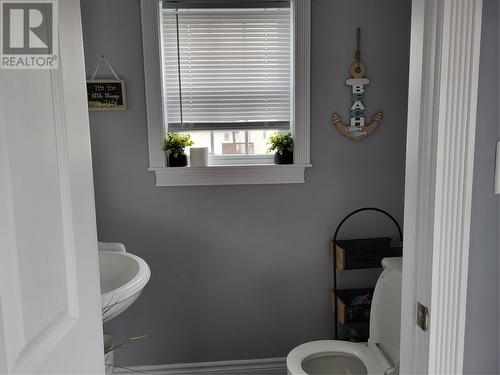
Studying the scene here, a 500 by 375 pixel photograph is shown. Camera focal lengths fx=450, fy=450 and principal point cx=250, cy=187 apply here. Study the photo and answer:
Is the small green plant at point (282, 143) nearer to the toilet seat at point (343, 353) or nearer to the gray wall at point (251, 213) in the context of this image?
the gray wall at point (251, 213)

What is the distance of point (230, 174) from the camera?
2.33 meters

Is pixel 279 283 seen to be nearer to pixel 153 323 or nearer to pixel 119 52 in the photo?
pixel 153 323

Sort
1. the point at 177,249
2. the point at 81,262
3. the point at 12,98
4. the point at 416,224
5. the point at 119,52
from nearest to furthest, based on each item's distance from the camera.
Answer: the point at 12,98 → the point at 81,262 → the point at 416,224 → the point at 119,52 → the point at 177,249

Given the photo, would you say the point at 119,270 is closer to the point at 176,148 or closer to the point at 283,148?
the point at 176,148

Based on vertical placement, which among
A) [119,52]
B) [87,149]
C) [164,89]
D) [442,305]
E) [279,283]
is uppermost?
[119,52]

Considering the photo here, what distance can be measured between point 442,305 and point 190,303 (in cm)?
169

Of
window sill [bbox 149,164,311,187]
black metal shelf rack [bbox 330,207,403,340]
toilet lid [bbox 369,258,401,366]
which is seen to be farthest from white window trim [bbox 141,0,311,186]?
toilet lid [bbox 369,258,401,366]

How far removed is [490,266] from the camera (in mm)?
973

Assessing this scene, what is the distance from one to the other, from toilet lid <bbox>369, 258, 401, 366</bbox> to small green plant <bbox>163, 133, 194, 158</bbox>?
3.73 ft

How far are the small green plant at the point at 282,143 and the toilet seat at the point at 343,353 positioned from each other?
0.97 m

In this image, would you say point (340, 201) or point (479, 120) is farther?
point (340, 201)

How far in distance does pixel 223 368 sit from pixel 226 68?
64.3 inches

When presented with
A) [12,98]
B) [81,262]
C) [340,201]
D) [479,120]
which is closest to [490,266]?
A: [479,120]

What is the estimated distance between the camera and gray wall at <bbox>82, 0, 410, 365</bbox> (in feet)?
7.49
